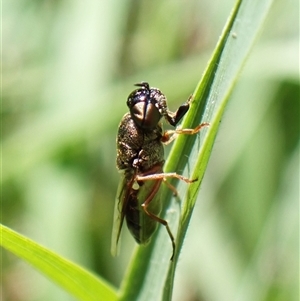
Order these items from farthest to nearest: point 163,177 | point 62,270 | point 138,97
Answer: point 138,97
point 163,177
point 62,270

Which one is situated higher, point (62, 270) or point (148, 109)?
point (148, 109)

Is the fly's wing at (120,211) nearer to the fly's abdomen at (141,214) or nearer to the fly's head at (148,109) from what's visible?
the fly's abdomen at (141,214)

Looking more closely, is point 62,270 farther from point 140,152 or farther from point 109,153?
point 109,153

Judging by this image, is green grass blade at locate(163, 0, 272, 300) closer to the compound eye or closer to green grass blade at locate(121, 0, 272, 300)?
green grass blade at locate(121, 0, 272, 300)

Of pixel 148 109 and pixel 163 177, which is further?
pixel 148 109

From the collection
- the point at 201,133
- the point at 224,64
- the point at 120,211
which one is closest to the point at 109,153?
the point at 120,211

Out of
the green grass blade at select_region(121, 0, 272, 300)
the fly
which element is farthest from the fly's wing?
the green grass blade at select_region(121, 0, 272, 300)

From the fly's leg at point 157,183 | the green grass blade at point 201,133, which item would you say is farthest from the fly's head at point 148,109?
the green grass blade at point 201,133
